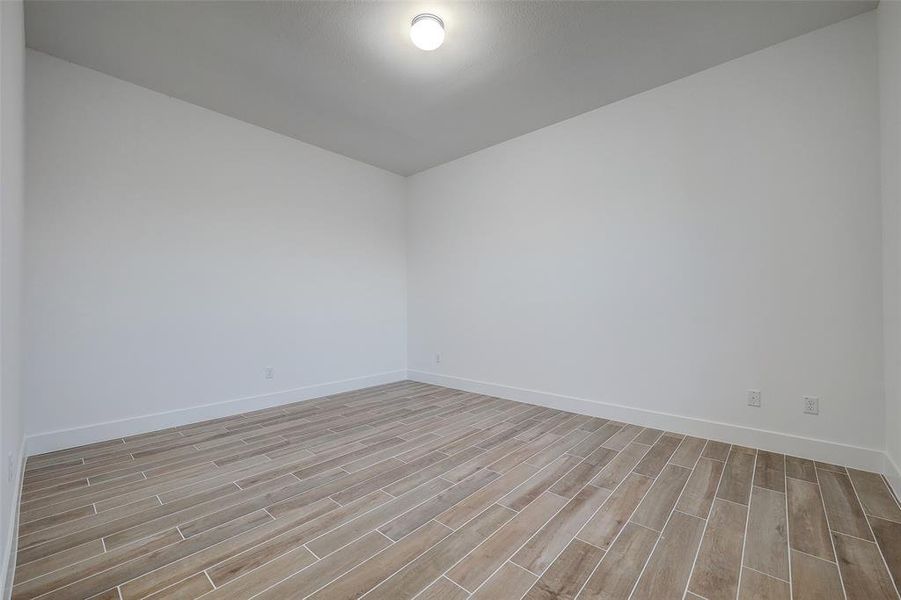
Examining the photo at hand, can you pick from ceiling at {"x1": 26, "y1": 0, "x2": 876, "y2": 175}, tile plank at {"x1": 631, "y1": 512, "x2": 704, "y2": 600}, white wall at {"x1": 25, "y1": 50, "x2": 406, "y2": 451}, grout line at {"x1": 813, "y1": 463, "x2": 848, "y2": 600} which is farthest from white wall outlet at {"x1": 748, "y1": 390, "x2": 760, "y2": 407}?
white wall at {"x1": 25, "y1": 50, "x2": 406, "y2": 451}

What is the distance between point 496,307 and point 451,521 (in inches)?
105

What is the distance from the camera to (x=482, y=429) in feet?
9.98

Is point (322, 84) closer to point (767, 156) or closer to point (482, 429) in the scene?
point (482, 429)

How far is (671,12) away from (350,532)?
11.0 feet

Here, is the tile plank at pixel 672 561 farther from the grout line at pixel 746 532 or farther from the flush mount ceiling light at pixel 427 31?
the flush mount ceiling light at pixel 427 31

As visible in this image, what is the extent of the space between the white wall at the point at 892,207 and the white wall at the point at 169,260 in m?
4.37

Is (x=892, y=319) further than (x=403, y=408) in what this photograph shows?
No

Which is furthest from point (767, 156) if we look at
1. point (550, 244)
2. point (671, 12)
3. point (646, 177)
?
point (550, 244)

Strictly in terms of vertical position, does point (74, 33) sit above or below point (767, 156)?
above

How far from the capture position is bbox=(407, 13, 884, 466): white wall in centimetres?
230

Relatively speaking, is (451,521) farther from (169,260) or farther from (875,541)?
(169,260)

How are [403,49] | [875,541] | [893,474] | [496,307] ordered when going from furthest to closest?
[496,307]
[403,49]
[893,474]
[875,541]

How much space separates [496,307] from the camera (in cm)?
418

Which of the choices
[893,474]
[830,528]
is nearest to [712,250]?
[893,474]
